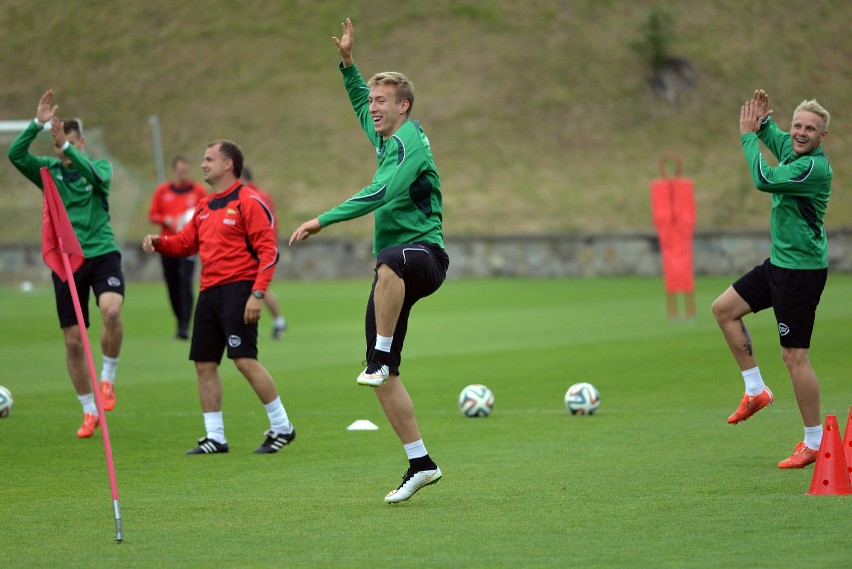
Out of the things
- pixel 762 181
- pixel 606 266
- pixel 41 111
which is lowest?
pixel 606 266

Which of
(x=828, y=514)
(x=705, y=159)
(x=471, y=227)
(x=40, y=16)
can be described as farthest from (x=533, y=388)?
(x=40, y=16)

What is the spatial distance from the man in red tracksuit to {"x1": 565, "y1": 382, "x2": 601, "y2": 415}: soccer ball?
2689mm

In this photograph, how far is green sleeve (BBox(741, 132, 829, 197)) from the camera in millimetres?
7934

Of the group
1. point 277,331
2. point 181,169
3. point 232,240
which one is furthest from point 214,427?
point 181,169

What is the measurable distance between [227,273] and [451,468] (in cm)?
220

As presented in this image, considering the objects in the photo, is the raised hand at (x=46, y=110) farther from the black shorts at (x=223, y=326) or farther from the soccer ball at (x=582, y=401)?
the soccer ball at (x=582, y=401)

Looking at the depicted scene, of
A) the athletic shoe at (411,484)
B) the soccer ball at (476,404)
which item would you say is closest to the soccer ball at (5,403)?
the soccer ball at (476,404)

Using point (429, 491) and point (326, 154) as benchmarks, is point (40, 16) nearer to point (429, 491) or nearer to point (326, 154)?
point (326, 154)

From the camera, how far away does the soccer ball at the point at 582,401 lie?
11062 millimetres

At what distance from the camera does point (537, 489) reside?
298 inches

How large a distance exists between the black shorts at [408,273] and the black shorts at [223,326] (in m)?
2.16

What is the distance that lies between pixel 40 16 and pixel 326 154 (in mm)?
14519

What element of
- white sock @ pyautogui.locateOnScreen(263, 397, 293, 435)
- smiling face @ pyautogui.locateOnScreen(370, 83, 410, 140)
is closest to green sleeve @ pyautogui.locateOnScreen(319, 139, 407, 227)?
smiling face @ pyautogui.locateOnScreen(370, 83, 410, 140)

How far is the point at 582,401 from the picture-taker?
11062 mm
